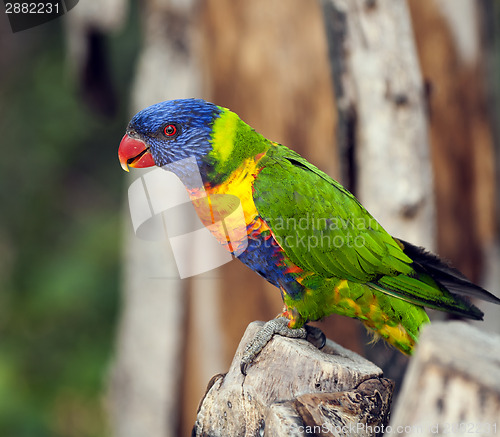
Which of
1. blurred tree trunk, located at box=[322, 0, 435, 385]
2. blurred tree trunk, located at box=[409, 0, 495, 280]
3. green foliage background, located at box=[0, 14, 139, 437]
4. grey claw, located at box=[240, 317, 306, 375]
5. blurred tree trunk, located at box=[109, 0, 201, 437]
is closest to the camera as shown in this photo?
grey claw, located at box=[240, 317, 306, 375]

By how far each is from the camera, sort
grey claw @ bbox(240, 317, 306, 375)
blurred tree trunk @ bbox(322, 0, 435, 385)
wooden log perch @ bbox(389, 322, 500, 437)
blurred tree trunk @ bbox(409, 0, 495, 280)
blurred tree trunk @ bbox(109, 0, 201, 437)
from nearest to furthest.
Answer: wooden log perch @ bbox(389, 322, 500, 437) < grey claw @ bbox(240, 317, 306, 375) < blurred tree trunk @ bbox(322, 0, 435, 385) < blurred tree trunk @ bbox(409, 0, 495, 280) < blurred tree trunk @ bbox(109, 0, 201, 437)

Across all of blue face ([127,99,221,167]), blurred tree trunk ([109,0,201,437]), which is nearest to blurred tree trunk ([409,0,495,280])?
blurred tree trunk ([109,0,201,437])

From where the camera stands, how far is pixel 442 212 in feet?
8.64

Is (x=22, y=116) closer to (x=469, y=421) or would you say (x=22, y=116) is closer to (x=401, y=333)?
(x=401, y=333)

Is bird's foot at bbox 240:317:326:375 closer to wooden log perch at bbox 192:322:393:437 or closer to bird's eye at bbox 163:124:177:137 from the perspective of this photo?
wooden log perch at bbox 192:322:393:437

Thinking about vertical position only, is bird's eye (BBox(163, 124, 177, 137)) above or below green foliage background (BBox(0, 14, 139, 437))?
above

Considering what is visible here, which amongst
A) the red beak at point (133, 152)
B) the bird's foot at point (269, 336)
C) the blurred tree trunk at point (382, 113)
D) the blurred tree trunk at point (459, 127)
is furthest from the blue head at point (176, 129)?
the blurred tree trunk at point (459, 127)

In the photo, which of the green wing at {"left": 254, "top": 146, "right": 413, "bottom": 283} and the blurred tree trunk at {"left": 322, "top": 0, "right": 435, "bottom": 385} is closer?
the green wing at {"left": 254, "top": 146, "right": 413, "bottom": 283}

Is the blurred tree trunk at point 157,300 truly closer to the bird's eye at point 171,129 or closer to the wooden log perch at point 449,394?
the bird's eye at point 171,129

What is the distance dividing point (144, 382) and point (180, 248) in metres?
2.01

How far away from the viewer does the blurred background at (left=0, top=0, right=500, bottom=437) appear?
2572 millimetres

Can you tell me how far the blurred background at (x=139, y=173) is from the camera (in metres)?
2.57

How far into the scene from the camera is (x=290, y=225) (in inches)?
49.5

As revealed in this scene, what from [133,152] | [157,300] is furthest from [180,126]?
[157,300]
